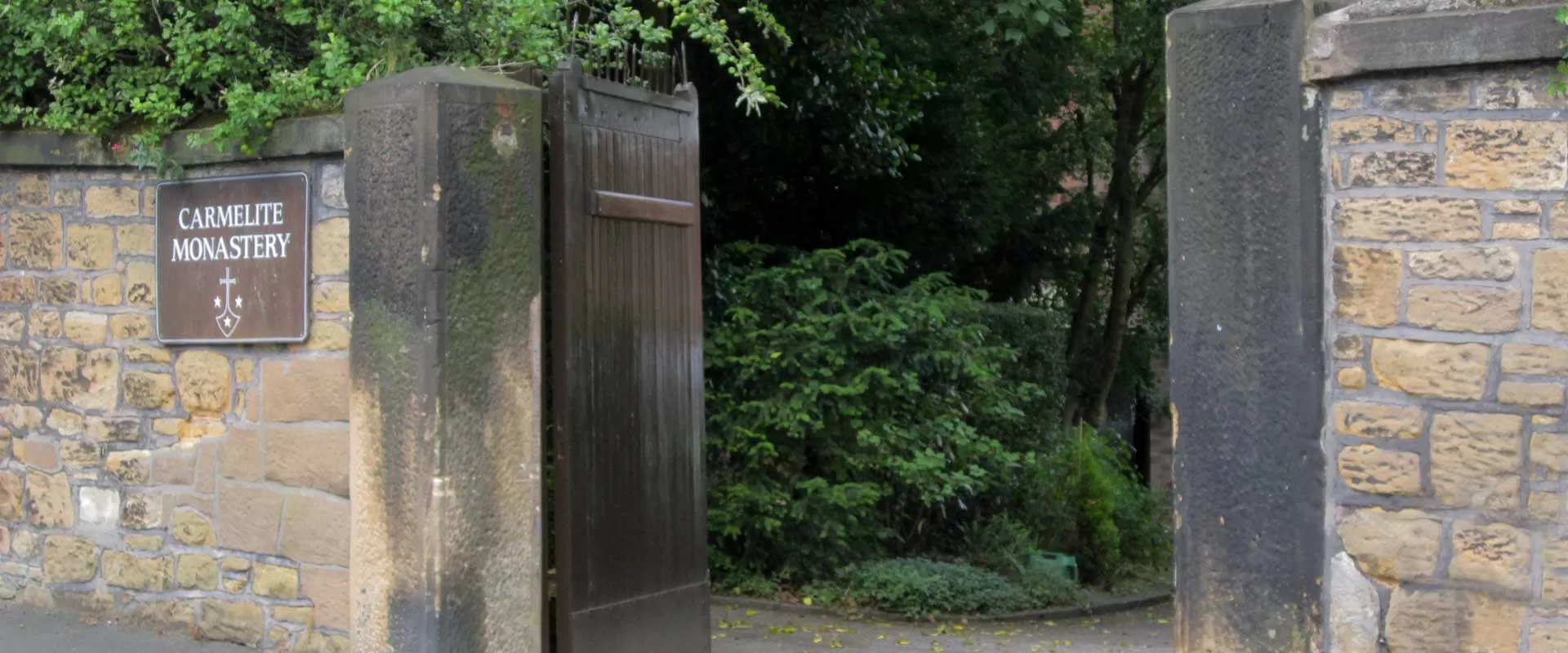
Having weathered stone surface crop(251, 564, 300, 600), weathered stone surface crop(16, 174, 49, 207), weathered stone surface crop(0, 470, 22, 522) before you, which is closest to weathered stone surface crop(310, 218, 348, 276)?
weathered stone surface crop(251, 564, 300, 600)

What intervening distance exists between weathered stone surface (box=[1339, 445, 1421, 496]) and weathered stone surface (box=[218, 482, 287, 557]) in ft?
12.9

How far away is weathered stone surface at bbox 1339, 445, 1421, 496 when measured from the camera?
4.40 metres

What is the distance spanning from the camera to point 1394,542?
4.44m

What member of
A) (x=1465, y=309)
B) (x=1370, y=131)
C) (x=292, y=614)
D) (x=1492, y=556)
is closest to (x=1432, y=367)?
(x=1465, y=309)

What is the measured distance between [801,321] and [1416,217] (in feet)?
17.2

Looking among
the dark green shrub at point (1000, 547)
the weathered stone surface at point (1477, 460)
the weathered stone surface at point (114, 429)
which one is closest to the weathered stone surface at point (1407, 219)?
the weathered stone surface at point (1477, 460)

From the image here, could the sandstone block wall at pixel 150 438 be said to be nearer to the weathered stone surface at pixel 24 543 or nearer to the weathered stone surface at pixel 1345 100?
the weathered stone surface at pixel 24 543

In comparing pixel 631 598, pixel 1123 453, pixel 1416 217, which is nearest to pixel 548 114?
pixel 631 598

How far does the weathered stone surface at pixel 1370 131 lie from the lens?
173 inches

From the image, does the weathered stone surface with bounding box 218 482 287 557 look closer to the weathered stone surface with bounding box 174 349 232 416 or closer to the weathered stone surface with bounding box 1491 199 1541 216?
the weathered stone surface with bounding box 174 349 232 416

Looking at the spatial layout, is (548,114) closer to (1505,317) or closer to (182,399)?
(182,399)

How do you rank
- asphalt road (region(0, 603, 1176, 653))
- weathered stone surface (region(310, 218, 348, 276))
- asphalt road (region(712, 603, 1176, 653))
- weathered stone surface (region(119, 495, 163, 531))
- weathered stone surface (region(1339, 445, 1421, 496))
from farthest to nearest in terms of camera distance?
asphalt road (region(712, 603, 1176, 653)) → weathered stone surface (region(119, 495, 163, 531)) → asphalt road (region(0, 603, 1176, 653)) → weathered stone surface (region(310, 218, 348, 276)) → weathered stone surface (region(1339, 445, 1421, 496))

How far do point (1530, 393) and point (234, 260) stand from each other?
184 inches

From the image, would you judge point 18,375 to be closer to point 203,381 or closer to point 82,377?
point 82,377
